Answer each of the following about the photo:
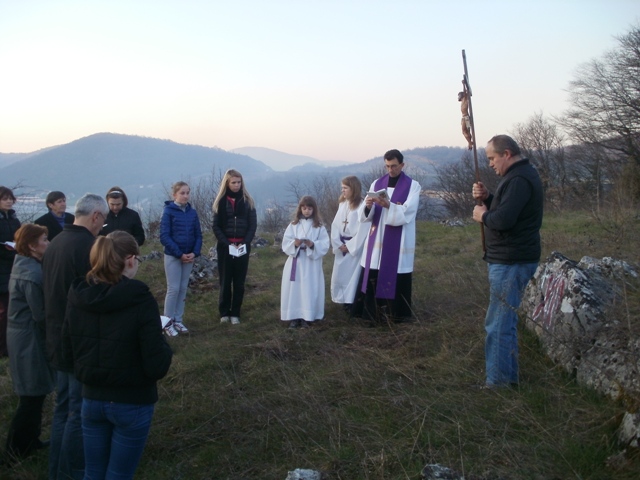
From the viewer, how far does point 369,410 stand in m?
4.12

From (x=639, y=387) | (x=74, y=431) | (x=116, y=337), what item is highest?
(x=116, y=337)

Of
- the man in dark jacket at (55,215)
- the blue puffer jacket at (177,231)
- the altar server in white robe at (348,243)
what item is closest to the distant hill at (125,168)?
the altar server in white robe at (348,243)

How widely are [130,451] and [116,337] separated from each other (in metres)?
0.61

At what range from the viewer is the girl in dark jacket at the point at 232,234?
739cm

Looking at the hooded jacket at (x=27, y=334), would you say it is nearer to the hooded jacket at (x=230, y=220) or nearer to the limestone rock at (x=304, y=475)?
the limestone rock at (x=304, y=475)

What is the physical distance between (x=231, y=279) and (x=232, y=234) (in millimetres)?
610

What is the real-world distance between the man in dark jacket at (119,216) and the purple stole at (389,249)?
2848 mm

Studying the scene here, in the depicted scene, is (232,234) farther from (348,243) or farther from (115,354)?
(115,354)

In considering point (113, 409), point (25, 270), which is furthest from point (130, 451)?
point (25, 270)

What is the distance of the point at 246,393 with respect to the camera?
15.4 ft

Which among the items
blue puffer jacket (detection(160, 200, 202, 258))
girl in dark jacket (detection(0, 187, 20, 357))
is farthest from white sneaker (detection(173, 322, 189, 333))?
girl in dark jacket (detection(0, 187, 20, 357))

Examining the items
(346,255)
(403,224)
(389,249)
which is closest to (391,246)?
(389,249)

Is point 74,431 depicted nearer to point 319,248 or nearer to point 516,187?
point 516,187

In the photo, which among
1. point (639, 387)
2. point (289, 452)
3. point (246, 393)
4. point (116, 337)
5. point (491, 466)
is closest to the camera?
point (116, 337)
